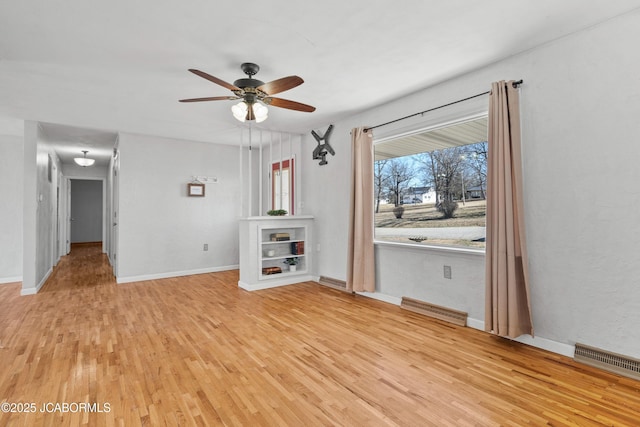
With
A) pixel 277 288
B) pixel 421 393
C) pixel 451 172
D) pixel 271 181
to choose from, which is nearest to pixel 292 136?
pixel 271 181

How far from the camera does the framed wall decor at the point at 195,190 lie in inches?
247

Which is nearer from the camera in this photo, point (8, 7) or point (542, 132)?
point (8, 7)

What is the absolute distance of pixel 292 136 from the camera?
19.9 feet

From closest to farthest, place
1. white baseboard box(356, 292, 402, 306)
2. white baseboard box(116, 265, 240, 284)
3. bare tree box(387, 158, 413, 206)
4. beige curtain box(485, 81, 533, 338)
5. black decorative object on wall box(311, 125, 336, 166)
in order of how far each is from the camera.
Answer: beige curtain box(485, 81, 533, 338) → white baseboard box(356, 292, 402, 306) → bare tree box(387, 158, 413, 206) → black decorative object on wall box(311, 125, 336, 166) → white baseboard box(116, 265, 240, 284)

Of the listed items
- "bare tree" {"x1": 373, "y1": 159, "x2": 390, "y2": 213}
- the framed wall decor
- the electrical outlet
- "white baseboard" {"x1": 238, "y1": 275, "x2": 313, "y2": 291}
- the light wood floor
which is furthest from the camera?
the framed wall decor

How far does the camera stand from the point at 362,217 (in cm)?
437

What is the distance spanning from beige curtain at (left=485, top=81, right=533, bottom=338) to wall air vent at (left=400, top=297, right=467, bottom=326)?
0.41 metres

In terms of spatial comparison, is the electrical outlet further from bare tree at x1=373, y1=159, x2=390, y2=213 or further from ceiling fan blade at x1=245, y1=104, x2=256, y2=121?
ceiling fan blade at x1=245, y1=104, x2=256, y2=121

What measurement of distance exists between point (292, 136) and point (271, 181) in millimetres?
1221

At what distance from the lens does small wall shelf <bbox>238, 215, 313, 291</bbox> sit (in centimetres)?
500

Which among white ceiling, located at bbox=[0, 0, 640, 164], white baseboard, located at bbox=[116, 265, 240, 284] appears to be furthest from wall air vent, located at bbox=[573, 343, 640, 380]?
white baseboard, located at bbox=[116, 265, 240, 284]

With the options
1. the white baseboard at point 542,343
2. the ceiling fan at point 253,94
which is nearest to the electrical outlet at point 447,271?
the white baseboard at point 542,343

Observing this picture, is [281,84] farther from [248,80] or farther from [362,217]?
[362,217]

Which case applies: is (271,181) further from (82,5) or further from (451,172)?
(82,5)
